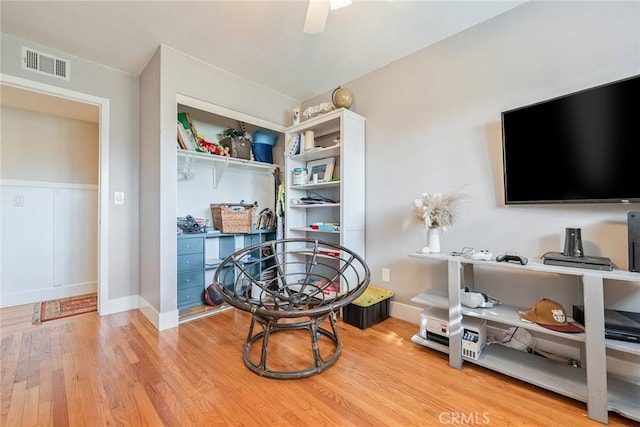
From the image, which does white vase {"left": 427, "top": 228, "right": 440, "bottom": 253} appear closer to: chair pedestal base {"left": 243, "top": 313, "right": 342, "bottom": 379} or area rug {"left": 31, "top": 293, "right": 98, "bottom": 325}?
chair pedestal base {"left": 243, "top": 313, "right": 342, "bottom": 379}

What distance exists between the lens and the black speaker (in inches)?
45.8

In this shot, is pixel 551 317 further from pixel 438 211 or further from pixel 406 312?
pixel 406 312

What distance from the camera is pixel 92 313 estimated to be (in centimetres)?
242

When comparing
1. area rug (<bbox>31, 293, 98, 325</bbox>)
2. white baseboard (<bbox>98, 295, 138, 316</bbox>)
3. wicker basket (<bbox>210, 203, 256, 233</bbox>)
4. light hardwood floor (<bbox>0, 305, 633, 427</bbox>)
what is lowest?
light hardwood floor (<bbox>0, 305, 633, 427</bbox>)

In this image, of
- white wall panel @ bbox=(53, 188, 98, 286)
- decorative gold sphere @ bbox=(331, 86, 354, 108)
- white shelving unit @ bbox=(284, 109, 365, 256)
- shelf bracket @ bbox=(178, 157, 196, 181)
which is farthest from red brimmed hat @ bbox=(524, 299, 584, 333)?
white wall panel @ bbox=(53, 188, 98, 286)

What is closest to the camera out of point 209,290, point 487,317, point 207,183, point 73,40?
point 487,317

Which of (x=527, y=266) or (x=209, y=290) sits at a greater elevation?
(x=527, y=266)

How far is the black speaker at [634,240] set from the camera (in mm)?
1163

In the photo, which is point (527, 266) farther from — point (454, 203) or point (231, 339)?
point (231, 339)

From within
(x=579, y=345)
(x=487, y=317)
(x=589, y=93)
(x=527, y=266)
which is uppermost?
(x=589, y=93)

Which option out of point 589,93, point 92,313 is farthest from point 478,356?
point 92,313

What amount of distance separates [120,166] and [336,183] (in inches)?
83.1

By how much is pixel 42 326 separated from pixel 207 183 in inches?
71.5

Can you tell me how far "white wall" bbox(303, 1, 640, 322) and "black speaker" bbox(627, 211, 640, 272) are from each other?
289 millimetres
